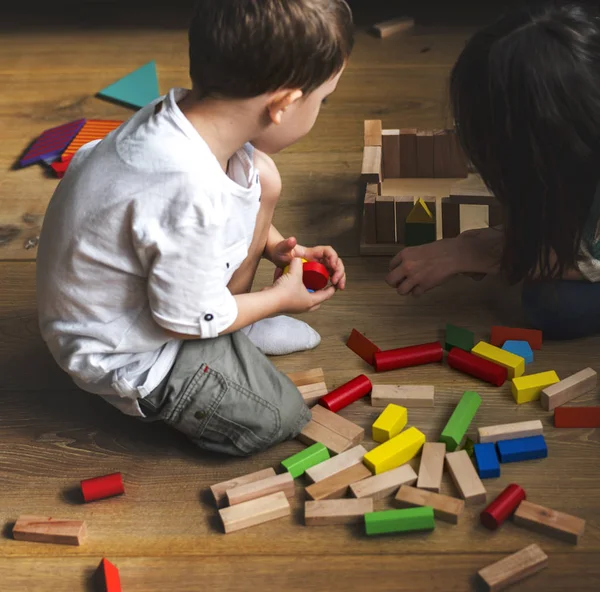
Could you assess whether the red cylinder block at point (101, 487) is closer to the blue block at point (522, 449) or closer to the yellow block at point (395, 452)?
the yellow block at point (395, 452)

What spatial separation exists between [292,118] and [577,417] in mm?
570

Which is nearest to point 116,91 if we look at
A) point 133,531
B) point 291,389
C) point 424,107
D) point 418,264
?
point 424,107

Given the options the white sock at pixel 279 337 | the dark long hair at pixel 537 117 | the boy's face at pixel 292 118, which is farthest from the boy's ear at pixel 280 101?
the white sock at pixel 279 337

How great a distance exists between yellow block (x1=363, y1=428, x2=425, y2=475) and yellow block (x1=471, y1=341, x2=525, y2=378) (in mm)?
189

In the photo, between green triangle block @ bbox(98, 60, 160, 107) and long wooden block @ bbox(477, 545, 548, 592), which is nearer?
long wooden block @ bbox(477, 545, 548, 592)

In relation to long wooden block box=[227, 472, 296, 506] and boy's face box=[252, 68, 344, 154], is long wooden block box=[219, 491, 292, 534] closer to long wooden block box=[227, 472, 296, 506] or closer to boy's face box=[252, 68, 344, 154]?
long wooden block box=[227, 472, 296, 506]

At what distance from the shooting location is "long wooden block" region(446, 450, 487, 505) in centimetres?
118

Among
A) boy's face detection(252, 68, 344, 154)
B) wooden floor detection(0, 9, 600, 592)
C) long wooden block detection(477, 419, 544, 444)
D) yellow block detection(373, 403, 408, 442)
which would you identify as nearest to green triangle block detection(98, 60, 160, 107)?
wooden floor detection(0, 9, 600, 592)

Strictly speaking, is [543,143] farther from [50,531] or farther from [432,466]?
[50,531]

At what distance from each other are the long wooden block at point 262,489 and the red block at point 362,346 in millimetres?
282

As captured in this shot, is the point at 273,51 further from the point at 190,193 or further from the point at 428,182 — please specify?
the point at 428,182

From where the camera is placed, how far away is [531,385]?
52.4 inches

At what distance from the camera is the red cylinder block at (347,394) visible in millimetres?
1342

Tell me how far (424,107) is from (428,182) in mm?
329
